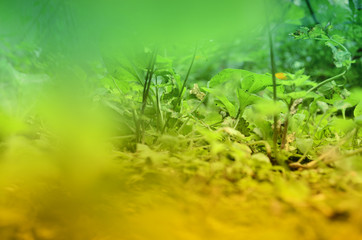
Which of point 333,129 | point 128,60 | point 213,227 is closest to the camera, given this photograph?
point 213,227

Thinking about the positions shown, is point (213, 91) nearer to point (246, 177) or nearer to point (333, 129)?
point (246, 177)

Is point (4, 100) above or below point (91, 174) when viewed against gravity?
above

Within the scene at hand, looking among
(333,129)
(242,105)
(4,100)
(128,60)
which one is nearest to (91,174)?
(4,100)

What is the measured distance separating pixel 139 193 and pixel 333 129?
87 cm

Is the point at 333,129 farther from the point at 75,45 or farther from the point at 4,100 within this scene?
the point at 4,100

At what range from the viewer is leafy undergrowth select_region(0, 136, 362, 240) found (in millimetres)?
323

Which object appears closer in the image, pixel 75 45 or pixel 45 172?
pixel 45 172

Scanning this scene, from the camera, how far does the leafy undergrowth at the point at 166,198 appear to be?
32 cm

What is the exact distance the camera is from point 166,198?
0.40 metres

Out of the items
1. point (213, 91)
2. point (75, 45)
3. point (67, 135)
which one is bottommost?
point (67, 135)

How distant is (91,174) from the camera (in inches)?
16.7

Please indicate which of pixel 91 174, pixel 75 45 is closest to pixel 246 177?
pixel 91 174

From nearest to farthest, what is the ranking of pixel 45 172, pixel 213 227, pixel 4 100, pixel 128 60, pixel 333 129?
pixel 213 227
pixel 45 172
pixel 4 100
pixel 128 60
pixel 333 129

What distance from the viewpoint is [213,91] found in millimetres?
810
